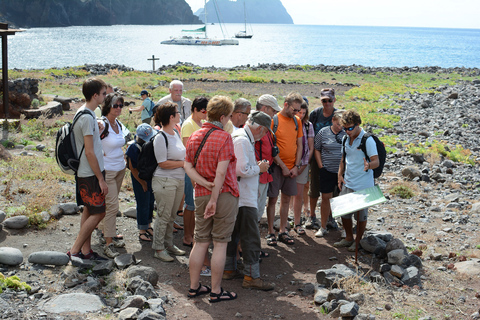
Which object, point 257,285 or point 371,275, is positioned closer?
point 257,285

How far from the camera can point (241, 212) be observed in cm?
514

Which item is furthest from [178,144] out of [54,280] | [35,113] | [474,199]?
[35,113]

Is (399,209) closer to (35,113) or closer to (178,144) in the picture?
(178,144)

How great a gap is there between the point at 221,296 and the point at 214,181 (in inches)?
51.1

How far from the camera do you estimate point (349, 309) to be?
Answer: 4504 millimetres

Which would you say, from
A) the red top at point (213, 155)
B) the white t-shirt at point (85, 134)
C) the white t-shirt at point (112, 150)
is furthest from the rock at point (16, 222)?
the red top at point (213, 155)

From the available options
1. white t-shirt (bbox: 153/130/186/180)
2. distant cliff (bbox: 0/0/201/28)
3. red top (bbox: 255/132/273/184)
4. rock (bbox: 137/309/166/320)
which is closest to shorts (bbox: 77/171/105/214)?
white t-shirt (bbox: 153/130/186/180)

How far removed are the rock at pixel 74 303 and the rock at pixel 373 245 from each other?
148 inches

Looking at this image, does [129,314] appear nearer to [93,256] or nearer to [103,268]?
[103,268]

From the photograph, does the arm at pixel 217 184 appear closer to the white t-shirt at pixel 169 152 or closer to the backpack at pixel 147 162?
the white t-shirt at pixel 169 152

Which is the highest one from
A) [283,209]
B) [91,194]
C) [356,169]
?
[356,169]

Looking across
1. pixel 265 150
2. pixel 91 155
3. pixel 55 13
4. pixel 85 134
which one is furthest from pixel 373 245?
pixel 55 13

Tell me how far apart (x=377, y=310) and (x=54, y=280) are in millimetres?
3488

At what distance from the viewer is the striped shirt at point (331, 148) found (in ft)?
22.6
